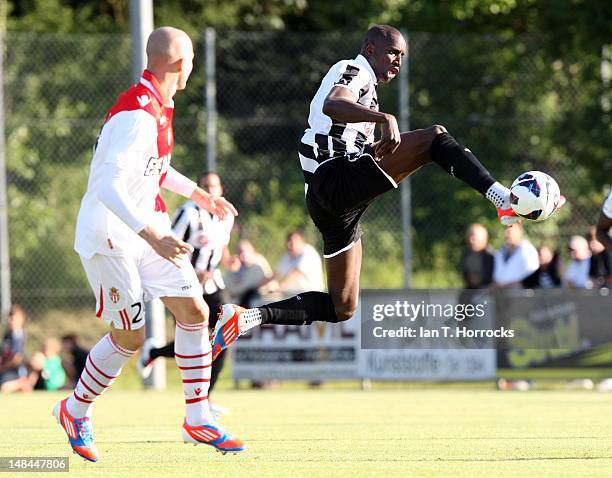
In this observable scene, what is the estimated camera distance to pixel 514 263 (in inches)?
654

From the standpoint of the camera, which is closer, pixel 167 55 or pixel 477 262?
pixel 167 55

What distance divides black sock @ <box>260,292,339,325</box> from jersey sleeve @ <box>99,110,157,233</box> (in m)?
1.79

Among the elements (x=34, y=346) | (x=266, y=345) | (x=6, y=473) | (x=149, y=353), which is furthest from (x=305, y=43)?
(x=6, y=473)

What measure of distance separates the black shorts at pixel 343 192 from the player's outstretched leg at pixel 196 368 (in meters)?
1.02

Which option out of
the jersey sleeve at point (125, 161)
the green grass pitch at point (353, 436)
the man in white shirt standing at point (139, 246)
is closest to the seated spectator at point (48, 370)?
the green grass pitch at point (353, 436)

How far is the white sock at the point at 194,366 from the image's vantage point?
23.9ft

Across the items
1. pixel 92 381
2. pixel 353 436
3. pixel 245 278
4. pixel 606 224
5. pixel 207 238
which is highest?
pixel 606 224

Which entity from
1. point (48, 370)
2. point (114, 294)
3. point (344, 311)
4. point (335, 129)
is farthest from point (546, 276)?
point (114, 294)

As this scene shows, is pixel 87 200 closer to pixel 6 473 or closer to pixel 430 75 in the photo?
pixel 6 473

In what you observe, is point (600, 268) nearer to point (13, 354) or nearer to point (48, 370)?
point (48, 370)

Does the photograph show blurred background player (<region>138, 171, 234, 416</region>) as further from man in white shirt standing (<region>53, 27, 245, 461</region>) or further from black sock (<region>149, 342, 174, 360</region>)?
man in white shirt standing (<region>53, 27, 245, 461</region>)

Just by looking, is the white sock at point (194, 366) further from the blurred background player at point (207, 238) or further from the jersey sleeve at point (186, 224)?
the jersey sleeve at point (186, 224)

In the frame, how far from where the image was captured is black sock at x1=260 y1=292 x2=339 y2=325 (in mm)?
8281

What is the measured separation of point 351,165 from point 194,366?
1486mm
